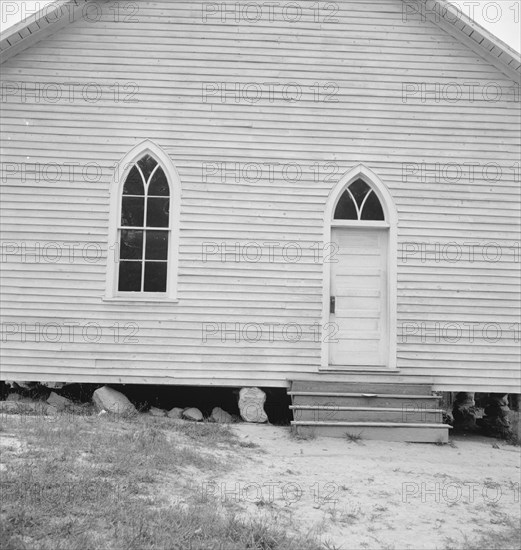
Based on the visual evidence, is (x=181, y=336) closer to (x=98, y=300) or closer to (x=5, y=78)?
(x=98, y=300)

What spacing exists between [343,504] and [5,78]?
7334mm

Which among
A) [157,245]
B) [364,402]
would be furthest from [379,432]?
[157,245]

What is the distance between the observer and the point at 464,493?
601 cm

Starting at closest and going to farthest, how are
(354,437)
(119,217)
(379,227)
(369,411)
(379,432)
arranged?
(354,437) < (379,432) < (369,411) < (119,217) < (379,227)

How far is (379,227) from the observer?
875 cm

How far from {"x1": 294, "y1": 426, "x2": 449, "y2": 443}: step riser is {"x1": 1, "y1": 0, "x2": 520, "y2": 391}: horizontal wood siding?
930mm

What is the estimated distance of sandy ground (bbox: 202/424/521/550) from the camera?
4.92 meters

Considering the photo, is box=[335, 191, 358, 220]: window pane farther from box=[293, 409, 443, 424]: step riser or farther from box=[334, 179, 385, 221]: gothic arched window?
box=[293, 409, 443, 424]: step riser

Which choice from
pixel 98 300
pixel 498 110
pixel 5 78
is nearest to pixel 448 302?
pixel 498 110

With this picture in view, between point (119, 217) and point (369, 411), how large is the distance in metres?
4.46

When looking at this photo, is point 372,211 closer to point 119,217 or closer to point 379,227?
point 379,227

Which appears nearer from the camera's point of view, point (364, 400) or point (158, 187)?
point (364, 400)

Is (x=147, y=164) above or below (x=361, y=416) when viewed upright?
above

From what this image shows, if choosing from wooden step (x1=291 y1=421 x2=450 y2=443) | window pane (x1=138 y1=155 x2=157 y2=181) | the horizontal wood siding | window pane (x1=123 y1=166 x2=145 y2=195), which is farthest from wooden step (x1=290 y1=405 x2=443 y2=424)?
window pane (x1=138 y1=155 x2=157 y2=181)
